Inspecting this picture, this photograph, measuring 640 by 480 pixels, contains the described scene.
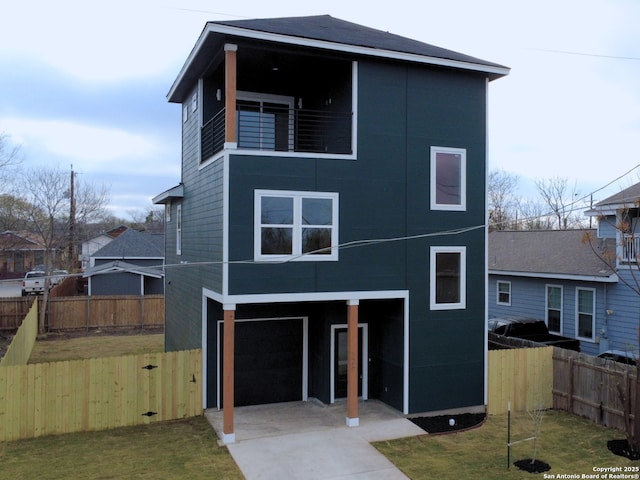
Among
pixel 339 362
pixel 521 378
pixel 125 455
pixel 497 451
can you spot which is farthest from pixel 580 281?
pixel 125 455

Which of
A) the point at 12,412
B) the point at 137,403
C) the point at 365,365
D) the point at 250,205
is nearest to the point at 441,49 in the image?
the point at 250,205

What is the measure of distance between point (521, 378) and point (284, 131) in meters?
8.83

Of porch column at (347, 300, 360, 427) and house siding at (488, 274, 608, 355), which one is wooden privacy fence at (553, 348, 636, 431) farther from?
house siding at (488, 274, 608, 355)

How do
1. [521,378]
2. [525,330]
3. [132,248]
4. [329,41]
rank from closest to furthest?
[329,41]
[521,378]
[525,330]
[132,248]

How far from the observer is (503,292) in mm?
21516

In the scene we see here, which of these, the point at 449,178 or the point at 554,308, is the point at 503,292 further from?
the point at 449,178

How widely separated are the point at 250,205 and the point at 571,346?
38.2 ft

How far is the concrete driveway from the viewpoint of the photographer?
910cm

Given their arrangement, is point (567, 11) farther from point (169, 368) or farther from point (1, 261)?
point (1, 261)

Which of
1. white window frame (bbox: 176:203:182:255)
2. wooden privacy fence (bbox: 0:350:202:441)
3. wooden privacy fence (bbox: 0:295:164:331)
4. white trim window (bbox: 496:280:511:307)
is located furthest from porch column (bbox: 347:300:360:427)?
wooden privacy fence (bbox: 0:295:164:331)

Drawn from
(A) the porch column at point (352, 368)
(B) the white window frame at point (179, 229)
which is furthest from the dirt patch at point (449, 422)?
(B) the white window frame at point (179, 229)

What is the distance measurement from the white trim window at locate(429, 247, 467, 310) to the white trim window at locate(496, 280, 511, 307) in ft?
31.6

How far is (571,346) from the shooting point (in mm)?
16453

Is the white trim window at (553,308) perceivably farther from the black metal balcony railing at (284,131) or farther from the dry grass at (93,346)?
the dry grass at (93,346)
